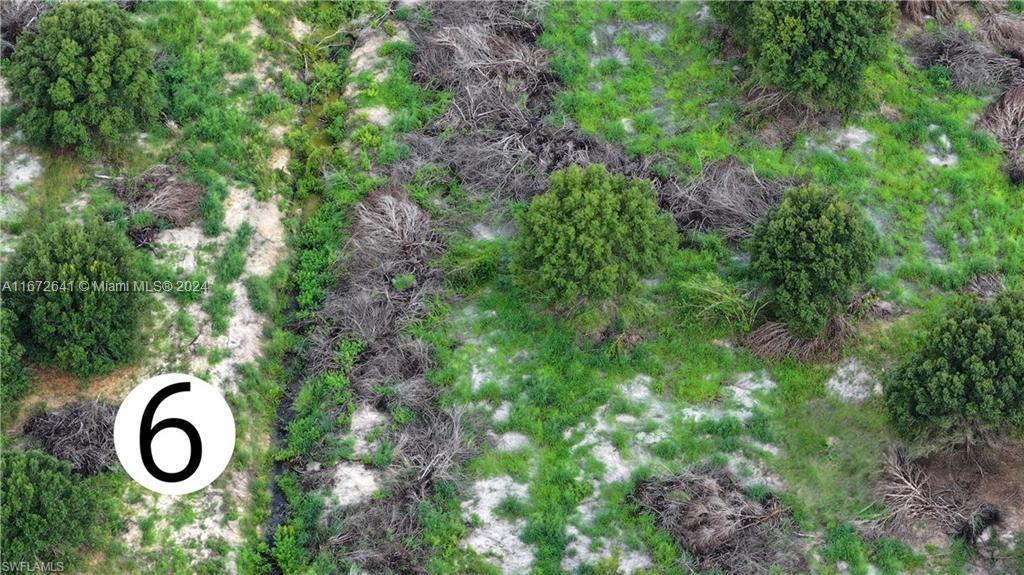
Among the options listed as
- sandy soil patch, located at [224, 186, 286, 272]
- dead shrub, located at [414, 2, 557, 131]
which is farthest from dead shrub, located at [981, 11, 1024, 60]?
sandy soil patch, located at [224, 186, 286, 272]

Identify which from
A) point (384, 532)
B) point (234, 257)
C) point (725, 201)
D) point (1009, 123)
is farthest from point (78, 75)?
point (1009, 123)

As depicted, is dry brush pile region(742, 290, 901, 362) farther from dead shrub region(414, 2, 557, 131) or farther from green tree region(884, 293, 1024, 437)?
dead shrub region(414, 2, 557, 131)

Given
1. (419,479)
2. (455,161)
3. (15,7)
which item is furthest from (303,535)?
(15,7)

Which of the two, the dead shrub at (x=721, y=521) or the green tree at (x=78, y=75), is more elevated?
the green tree at (x=78, y=75)

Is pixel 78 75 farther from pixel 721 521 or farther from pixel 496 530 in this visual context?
pixel 721 521

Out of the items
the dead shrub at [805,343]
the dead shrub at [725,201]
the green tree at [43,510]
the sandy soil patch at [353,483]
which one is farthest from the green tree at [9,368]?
the dead shrub at [805,343]

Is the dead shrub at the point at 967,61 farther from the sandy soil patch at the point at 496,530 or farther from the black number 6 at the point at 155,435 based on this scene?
the black number 6 at the point at 155,435
